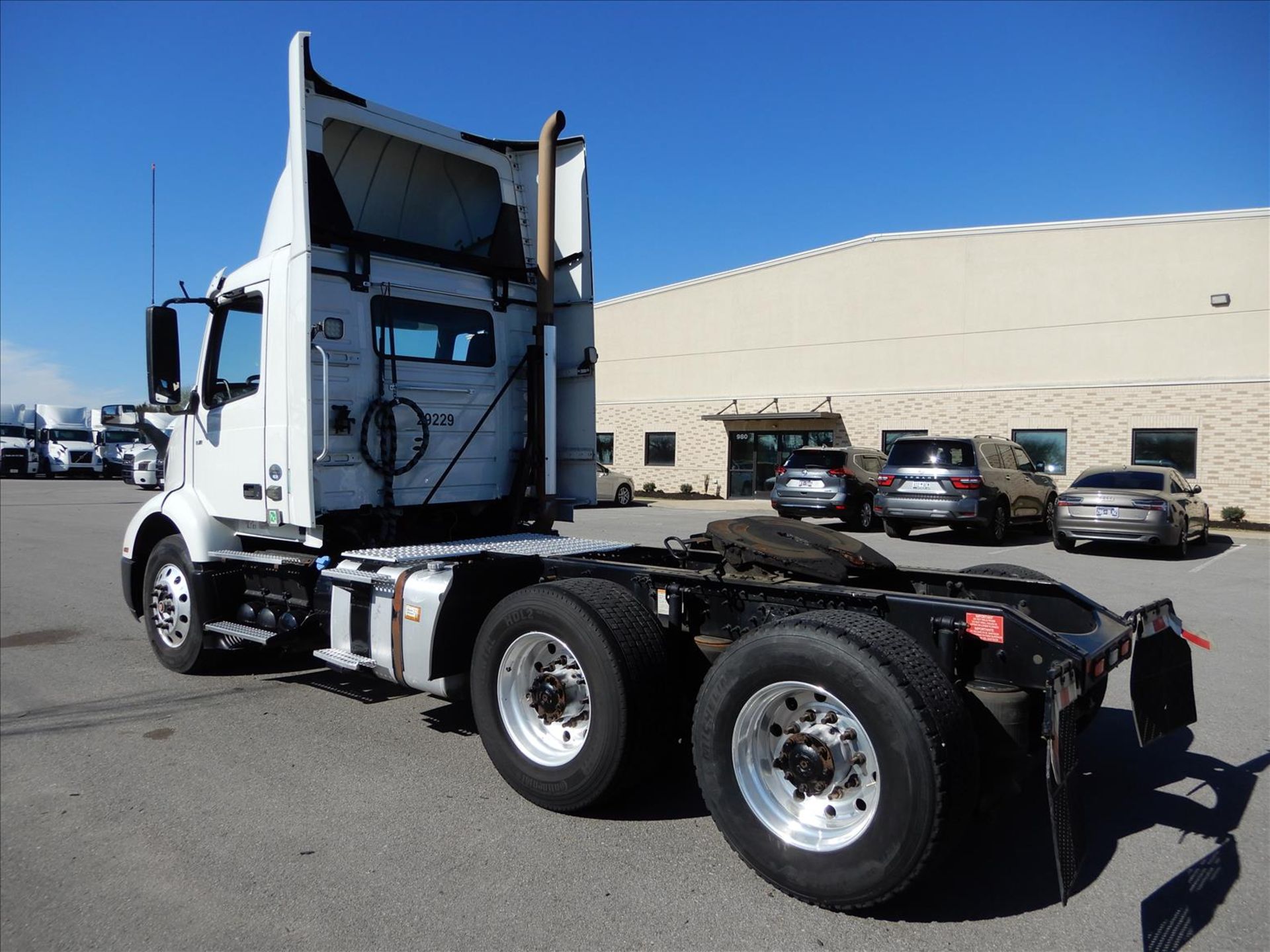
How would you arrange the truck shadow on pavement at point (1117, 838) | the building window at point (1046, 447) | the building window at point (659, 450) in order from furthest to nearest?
the building window at point (659, 450), the building window at point (1046, 447), the truck shadow on pavement at point (1117, 838)

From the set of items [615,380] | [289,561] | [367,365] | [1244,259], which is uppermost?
[1244,259]

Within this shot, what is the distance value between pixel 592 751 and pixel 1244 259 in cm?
2399

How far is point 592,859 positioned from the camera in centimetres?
365

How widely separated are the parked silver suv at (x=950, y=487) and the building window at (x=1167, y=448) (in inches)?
302

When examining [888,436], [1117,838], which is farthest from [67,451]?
[1117,838]

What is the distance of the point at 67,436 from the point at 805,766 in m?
44.6

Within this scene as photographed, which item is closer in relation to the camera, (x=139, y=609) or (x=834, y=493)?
(x=139, y=609)

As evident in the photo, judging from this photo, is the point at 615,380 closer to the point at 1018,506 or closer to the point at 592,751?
the point at 1018,506

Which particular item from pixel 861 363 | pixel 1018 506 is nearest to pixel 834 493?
pixel 1018 506

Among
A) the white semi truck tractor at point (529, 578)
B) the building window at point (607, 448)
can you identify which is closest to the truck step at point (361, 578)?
the white semi truck tractor at point (529, 578)

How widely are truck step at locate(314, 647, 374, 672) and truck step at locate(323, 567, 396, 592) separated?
41 cm

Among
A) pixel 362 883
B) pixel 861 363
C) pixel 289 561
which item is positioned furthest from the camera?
pixel 861 363

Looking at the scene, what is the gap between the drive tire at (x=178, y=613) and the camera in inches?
248

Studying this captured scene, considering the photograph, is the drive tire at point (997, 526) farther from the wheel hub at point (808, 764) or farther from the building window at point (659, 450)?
the building window at point (659, 450)
